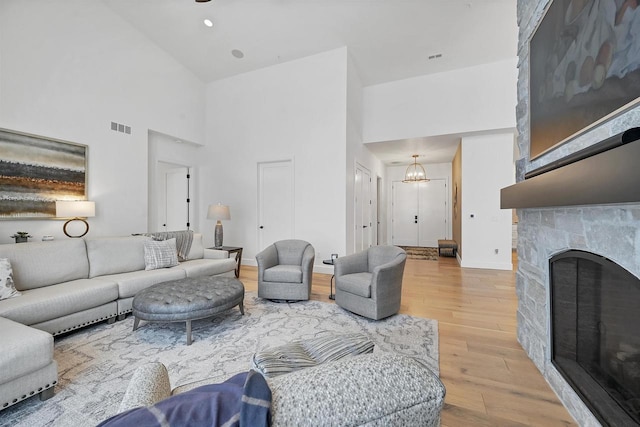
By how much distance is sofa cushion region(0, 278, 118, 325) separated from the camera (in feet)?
7.34

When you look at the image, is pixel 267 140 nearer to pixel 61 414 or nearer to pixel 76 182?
pixel 76 182

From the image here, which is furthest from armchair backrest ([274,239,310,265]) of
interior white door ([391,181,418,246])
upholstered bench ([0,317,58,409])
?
interior white door ([391,181,418,246])

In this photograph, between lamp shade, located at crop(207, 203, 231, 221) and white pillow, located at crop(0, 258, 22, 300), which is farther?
lamp shade, located at crop(207, 203, 231, 221)

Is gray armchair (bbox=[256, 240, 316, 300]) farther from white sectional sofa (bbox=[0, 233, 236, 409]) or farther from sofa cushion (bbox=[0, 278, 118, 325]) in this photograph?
sofa cushion (bbox=[0, 278, 118, 325])

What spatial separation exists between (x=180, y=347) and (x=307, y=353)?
173 cm

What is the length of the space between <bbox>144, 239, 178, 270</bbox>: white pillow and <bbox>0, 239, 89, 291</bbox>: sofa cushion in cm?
63

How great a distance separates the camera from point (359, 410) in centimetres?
50

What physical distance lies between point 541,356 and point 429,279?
2718 mm

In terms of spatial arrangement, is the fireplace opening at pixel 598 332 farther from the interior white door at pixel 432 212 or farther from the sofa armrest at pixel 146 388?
the interior white door at pixel 432 212

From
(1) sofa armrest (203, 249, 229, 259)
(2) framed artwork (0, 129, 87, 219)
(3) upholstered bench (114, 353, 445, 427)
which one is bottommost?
(1) sofa armrest (203, 249, 229, 259)

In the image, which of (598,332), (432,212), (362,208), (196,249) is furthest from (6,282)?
(432,212)

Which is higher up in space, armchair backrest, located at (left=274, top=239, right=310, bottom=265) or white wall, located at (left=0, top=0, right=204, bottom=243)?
white wall, located at (left=0, top=0, right=204, bottom=243)

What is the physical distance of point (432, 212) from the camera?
8.79m

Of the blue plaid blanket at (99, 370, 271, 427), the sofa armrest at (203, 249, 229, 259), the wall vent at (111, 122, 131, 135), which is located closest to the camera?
the blue plaid blanket at (99, 370, 271, 427)
